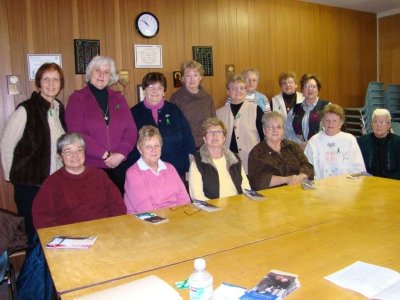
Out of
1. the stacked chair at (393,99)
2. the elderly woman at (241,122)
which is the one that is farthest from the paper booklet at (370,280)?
the stacked chair at (393,99)

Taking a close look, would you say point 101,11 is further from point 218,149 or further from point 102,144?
point 218,149

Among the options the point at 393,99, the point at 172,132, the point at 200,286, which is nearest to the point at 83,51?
the point at 172,132

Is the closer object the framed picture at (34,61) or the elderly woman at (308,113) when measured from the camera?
the framed picture at (34,61)

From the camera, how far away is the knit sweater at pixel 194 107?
136 inches

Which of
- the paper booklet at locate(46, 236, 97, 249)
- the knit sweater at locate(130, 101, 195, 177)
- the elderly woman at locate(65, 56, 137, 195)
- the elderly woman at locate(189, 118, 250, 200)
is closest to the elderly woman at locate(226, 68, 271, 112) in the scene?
the knit sweater at locate(130, 101, 195, 177)

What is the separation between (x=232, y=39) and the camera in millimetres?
4637

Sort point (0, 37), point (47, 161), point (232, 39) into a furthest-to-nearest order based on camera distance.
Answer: point (232, 39)
point (0, 37)
point (47, 161)

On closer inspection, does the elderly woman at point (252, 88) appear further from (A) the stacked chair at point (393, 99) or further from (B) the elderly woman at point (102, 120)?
(A) the stacked chair at point (393, 99)

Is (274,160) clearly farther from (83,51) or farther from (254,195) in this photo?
(83,51)

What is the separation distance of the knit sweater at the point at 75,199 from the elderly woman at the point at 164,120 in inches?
26.3

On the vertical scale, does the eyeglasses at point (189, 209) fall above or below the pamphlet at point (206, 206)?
below

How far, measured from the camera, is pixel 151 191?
2510 millimetres

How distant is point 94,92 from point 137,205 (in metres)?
0.97

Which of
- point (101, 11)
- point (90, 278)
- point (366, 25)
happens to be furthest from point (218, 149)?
point (366, 25)
